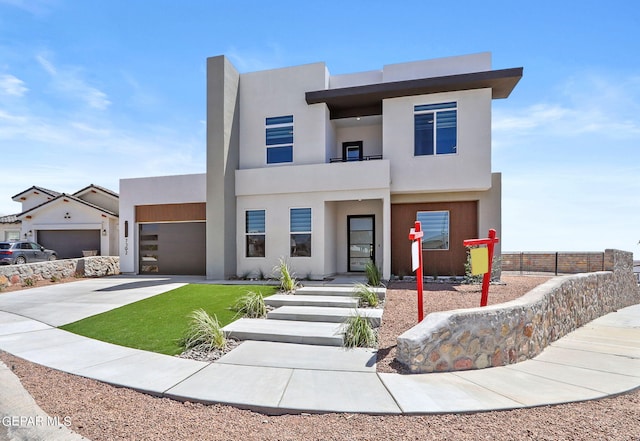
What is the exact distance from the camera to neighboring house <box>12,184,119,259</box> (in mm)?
18188

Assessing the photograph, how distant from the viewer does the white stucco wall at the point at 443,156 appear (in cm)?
1139

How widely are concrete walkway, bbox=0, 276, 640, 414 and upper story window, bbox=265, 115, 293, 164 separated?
344 inches

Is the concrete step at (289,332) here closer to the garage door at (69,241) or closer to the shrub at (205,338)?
the shrub at (205,338)

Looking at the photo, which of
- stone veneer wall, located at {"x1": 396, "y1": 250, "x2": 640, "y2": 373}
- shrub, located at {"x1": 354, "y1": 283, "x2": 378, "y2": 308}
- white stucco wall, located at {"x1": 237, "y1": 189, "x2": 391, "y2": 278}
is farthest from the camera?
white stucco wall, located at {"x1": 237, "y1": 189, "x2": 391, "y2": 278}

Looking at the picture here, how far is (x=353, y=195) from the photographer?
39.0 feet

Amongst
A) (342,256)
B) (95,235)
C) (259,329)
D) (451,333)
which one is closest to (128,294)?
(259,329)

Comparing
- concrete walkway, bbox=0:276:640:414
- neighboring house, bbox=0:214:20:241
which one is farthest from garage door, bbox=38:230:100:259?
concrete walkway, bbox=0:276:640:414

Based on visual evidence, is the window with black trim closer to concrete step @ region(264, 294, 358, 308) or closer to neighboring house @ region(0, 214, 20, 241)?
concrete step @ region(264, 294, 358, 308)

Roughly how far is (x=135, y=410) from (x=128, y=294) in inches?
293

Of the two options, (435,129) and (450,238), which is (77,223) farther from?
(450,238)

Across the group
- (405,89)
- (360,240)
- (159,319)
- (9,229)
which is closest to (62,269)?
(159,319)

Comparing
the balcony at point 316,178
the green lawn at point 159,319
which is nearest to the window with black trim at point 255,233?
the balcony at point 316,178

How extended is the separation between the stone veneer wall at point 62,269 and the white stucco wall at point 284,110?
29.7ft

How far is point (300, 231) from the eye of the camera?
1240 cm
